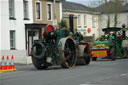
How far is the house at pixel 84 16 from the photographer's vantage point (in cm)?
5509

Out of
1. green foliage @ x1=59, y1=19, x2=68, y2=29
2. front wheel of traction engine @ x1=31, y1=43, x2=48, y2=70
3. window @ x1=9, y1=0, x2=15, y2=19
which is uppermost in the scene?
window @ x1=9, y1=0, x2=15, y2=19

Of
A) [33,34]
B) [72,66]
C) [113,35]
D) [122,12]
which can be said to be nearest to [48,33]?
[72,66]

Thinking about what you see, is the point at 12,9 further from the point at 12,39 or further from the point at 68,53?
the point at 68,53

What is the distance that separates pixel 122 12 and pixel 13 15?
3272cm

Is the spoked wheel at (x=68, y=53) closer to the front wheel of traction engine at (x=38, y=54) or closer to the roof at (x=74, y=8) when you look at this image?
the front wheel of traction engine at (x=38, y=54)

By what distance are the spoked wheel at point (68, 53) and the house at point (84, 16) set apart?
105 ft

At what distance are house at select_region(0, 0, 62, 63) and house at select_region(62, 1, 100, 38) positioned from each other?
43.7 feet

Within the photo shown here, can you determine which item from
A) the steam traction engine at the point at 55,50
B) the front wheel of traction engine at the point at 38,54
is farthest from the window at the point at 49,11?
the front wheel of traction engine at the point at 38,54

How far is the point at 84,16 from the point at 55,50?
39220mm

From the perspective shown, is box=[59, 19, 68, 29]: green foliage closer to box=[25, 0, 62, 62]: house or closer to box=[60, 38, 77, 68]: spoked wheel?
box=[25, 0, 62, 62]: house

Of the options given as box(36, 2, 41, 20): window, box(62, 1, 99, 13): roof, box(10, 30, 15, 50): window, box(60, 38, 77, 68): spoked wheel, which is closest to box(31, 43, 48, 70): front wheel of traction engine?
box(60, 38, 77, 68): spoked wheel

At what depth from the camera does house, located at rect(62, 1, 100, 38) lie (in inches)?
2169

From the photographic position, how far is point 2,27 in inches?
1283

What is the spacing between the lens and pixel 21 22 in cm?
3569
